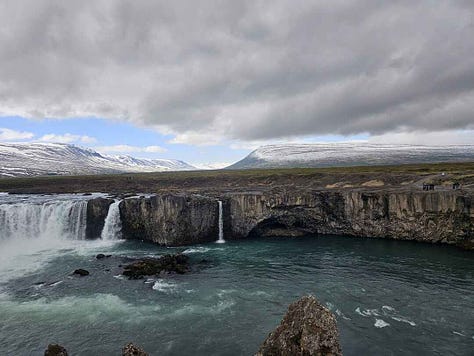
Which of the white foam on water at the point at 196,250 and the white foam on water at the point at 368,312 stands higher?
the white foam on water at the point at 368,312

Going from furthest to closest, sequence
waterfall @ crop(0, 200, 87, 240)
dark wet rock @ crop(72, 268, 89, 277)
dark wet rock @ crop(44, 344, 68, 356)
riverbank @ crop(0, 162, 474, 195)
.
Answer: riverbank @ crop(0, 162, 474, 195)
waterfall @ crop(0, 200, 87, 240)
dark wet rock @ crop(72, 268, 89, 277)
dark wet rock @ crop(44, 344, 68, 356)

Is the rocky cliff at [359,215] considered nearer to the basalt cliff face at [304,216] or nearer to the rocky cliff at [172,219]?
the basalt cliff face at [304,216]

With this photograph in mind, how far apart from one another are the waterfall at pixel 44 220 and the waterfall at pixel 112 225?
4.13 metres

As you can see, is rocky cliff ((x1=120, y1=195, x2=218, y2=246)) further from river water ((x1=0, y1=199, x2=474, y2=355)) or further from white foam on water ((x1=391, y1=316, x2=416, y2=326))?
white foam on water ((x1=391, y1=316, x2=416, y2=326))

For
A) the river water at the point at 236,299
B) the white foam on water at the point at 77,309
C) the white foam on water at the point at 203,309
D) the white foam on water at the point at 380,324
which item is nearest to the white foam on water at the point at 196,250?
the river water at the point at 236,299

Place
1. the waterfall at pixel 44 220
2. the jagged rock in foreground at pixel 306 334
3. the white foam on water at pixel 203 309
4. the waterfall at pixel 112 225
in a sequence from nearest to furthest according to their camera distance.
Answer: the jagged rock in foreground at pixel 306 334
the white foam on water at pixel 203 309
the waterfall at pixel 44 220
the waterfall at pixel 112 225

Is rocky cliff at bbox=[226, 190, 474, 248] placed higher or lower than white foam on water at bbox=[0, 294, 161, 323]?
higher

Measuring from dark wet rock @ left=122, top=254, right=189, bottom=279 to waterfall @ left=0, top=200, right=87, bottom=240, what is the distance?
2430 centimetres

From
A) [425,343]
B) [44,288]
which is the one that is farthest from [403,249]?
[44,288]

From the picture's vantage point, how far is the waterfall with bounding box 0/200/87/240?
6850cm

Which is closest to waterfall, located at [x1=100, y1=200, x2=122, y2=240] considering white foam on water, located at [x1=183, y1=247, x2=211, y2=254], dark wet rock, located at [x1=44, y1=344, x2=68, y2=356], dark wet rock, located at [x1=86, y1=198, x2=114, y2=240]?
dark wet rock, located at [x1=86, y1=198, x2=114, y2=240]

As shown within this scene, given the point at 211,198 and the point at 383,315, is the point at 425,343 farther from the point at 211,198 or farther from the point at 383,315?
the point at 211,198

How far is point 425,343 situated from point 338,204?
42136 mm

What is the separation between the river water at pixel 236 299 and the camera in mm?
29562
